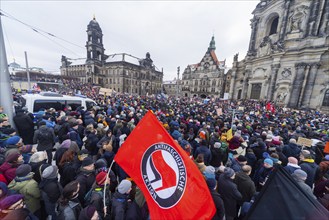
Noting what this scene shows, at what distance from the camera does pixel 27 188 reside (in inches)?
96.7

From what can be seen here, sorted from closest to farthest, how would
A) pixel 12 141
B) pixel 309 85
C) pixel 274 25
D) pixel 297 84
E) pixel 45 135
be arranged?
pixel 12 141 → pixel 45 135 → pixel 309 85 → pixel 297 84 → pixel 274 25

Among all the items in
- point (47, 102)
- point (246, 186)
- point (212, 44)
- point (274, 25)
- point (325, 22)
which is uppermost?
point (212, 44)

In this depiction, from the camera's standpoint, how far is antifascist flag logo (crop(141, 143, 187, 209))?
6.57 feet

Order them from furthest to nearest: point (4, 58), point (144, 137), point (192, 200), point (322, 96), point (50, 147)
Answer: point (322, 96), point (4, 58), point (50, 147), point (144, 137), point (192, 200)

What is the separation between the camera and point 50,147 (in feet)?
15.9

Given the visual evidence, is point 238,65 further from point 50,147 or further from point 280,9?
point 50,147

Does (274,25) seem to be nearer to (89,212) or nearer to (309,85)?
(309,85)

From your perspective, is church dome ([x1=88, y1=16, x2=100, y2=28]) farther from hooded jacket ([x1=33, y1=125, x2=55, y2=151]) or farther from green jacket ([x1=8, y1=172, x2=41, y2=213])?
green jacket ([x1=8, y1=172, x2=41, y2=213])

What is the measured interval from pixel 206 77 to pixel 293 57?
3348 cm

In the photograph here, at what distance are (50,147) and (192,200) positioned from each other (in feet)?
16.9

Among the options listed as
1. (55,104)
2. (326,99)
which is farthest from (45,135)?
(326,99)

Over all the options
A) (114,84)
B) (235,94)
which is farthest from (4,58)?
(114,84)

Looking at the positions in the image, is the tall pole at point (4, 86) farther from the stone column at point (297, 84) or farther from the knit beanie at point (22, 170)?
the stone column at point (297, 84)

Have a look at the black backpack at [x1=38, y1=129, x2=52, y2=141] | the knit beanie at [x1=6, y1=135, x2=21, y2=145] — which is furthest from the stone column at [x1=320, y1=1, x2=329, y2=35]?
the knit beanie at [x1=6, y1=135, x2=21, y2=145]
